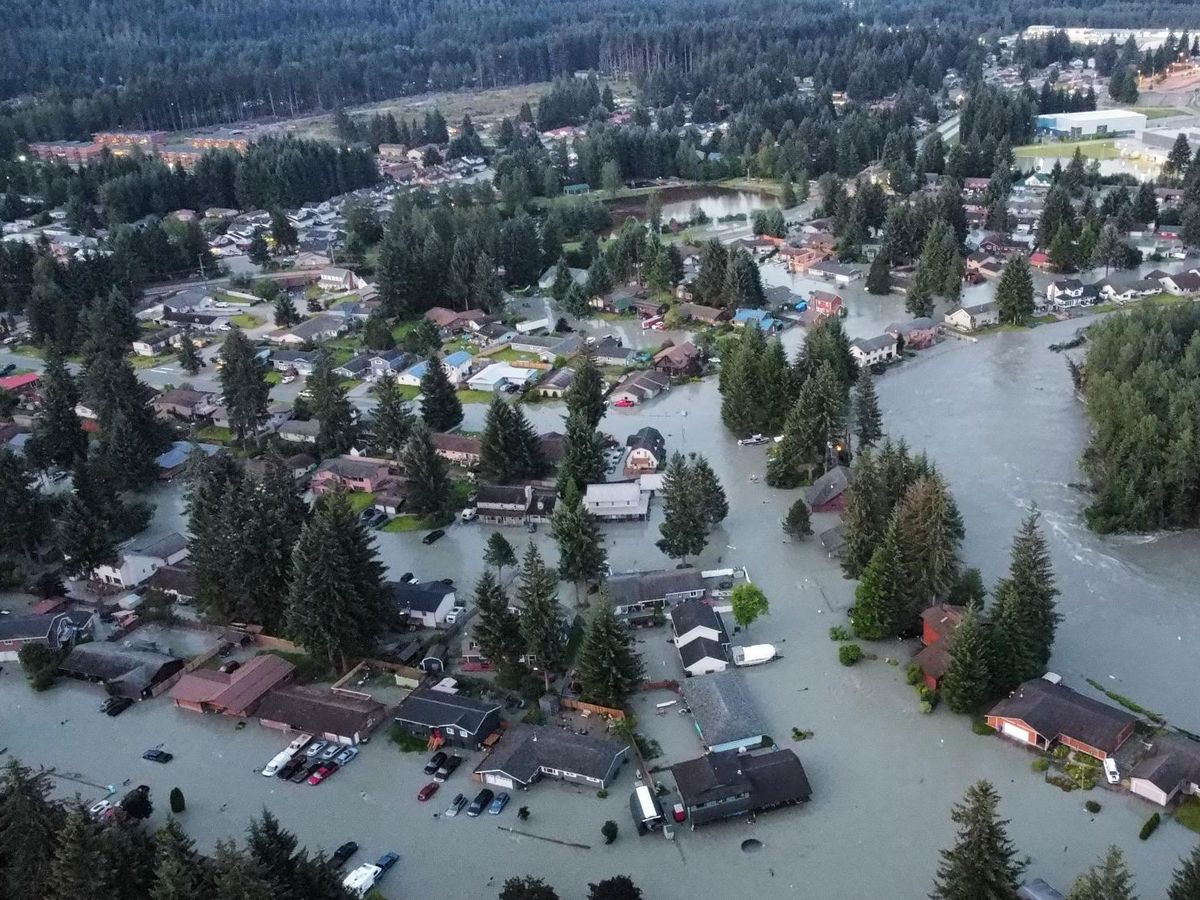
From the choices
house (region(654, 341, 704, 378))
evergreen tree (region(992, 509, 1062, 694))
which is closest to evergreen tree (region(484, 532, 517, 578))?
evergreen tree (region(992, 509, 1062, 694))

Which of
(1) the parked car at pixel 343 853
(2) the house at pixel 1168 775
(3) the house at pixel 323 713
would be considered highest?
(2) the house at pixel 1168 775

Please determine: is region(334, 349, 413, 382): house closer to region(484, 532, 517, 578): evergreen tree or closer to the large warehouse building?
region(484, 532, 517, 578): evergreen tree

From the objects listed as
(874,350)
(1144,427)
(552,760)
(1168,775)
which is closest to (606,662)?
(552,760)

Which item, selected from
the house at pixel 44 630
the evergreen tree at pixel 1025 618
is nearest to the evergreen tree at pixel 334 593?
the house at pixel 44 630

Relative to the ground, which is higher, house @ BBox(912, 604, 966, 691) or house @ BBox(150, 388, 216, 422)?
house @ BBox(912, 604, 966, 691)

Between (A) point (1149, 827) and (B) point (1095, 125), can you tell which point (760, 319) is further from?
(B) point (1095, 125)

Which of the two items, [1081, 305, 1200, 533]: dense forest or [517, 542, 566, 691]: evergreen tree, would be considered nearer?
[517, 542, 566, 691]: evergreen tree

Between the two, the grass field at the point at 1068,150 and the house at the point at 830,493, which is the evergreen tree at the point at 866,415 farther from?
the grass field at the point at 1068,150
